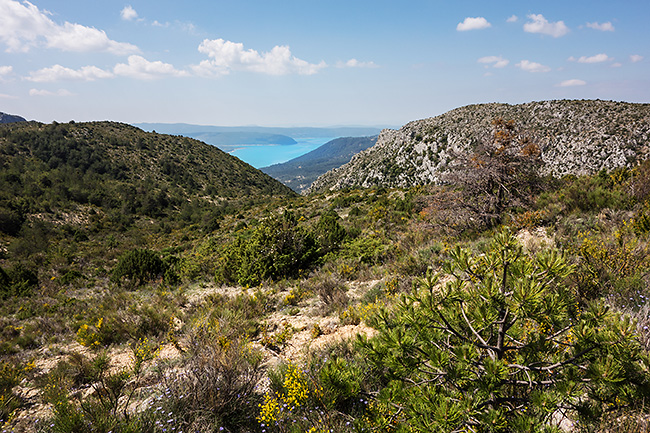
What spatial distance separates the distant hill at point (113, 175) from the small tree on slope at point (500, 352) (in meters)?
33.4

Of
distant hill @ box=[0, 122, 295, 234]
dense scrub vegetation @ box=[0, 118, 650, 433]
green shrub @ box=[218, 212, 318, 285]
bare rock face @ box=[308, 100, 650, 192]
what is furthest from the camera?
bare rock face @ box=[308, 100, 650, 192]

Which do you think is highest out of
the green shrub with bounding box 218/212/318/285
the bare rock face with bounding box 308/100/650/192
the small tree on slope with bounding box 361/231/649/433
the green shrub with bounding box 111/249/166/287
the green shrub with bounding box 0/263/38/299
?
the bare rock face with bounding box 308/100/650/192

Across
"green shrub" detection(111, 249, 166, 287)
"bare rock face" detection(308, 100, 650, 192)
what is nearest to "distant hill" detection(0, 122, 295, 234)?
"green shrub" detection(111, 249, 166, 287)

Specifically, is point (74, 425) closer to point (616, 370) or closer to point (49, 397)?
point (49, 397)

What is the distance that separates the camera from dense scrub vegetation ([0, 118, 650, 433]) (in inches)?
65.9

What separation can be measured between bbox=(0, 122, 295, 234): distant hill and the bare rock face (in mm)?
24549

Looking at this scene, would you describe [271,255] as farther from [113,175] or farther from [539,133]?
[113,175]

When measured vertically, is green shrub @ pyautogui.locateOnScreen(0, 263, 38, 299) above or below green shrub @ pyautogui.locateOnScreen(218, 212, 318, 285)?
below

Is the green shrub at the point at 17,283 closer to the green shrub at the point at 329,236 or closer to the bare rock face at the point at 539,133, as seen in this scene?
the green shrub at the point at 329,236

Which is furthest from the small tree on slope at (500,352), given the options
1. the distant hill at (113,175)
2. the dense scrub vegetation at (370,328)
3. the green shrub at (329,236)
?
the distant hill at (113,175)

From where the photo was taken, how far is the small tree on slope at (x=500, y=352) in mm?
1513

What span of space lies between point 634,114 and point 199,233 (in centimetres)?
6377

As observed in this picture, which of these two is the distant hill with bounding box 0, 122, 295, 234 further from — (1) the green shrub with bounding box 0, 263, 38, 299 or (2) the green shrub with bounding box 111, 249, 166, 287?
(2) the green shrub with bounding box 111, 249, 166, 287

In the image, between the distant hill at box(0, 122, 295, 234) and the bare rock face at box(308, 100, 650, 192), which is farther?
the bare rock face at box(308, 100, 650, 192)
